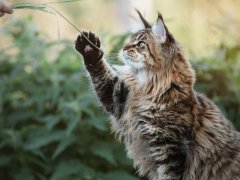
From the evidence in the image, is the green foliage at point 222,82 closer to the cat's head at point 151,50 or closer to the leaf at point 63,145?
the leaf at point 63,145

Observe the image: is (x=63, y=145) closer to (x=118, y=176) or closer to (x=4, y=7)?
(x=118, y=176)

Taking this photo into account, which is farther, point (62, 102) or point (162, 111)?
point (62, 102)

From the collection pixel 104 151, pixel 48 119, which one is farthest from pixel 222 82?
pixel 48 119

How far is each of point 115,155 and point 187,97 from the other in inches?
69.1

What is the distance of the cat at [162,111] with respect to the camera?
15.7 feet

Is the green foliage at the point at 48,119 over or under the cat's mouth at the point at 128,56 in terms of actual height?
under

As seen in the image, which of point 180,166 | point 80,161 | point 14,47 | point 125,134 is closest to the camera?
point 180,166

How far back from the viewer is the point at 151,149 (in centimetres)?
484

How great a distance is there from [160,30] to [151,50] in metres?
0.14

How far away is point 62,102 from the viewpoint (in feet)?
21.9

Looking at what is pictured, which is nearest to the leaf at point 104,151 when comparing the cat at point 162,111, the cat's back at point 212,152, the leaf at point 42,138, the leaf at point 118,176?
the leaf at point 118,176

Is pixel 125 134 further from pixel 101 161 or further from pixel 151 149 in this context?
pixel 101 161

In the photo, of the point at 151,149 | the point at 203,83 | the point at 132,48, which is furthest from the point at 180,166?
the point at 203,83

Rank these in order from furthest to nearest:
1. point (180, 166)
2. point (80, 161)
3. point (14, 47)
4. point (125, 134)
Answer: point (14, 47)
point (80, 161)
point (125, 134)
point (180, 166)
